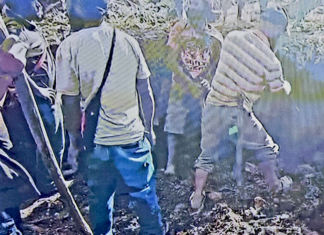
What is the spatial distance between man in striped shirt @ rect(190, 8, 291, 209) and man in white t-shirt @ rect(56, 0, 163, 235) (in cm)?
22

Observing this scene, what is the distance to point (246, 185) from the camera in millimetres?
1698

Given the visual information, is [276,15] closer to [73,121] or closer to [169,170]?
[169,170]

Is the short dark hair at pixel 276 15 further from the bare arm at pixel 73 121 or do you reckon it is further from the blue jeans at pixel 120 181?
the bare arm at pixel 73 121

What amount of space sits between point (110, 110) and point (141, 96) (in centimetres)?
13

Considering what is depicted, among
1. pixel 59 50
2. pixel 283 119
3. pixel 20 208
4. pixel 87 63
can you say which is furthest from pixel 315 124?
pixel 20 208

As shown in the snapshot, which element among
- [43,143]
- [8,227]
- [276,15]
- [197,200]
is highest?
[276,15]

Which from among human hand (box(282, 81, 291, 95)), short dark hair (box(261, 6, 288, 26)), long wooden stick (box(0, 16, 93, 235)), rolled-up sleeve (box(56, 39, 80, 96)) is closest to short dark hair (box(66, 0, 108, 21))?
rolled-up sleeve (box(56, 39, 80, 96))

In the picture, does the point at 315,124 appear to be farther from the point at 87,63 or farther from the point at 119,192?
the point at 87,63

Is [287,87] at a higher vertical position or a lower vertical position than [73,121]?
higher

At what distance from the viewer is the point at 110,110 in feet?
5.33

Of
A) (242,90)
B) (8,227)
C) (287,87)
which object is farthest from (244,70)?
(8,227)

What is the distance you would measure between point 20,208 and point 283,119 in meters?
1.09

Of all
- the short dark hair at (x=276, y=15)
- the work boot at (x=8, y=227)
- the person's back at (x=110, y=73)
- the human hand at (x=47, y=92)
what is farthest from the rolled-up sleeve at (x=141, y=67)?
the work boot at (x=8, y=227)

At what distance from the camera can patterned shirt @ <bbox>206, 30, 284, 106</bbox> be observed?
1643mm
